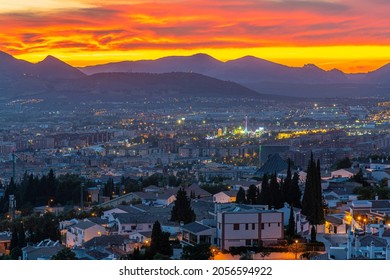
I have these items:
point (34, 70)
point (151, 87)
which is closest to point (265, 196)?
point (34, 70)

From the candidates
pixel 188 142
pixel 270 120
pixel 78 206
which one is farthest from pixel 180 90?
pixel 78 206

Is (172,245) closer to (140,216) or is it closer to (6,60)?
(140,216)

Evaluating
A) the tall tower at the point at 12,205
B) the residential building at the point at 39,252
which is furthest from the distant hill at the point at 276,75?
the residential building at the point at 39,252

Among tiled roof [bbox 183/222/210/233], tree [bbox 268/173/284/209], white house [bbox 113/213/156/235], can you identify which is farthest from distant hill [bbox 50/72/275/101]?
tiled roof [bbox 183/222/210/233]

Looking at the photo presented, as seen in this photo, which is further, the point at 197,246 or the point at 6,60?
the point at 6,60

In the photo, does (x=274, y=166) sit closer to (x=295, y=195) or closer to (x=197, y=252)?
(x=295, y=195)

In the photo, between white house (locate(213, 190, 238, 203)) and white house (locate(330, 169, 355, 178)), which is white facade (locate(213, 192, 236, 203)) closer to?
white house (locate(213, 190, 238, 203))

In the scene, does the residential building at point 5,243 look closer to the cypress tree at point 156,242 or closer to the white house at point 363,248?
the cypress tree at point 156,242
